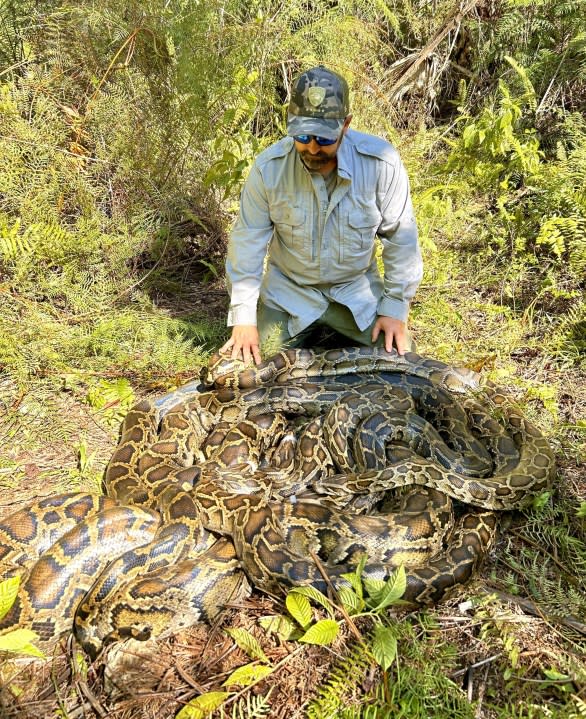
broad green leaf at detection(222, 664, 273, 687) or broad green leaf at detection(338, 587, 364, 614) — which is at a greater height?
broad green leaf at detection(338, 587, 364, 614)

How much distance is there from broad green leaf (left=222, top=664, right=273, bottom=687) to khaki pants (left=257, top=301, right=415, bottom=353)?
11.4 feet

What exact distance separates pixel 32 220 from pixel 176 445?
11.5 ft

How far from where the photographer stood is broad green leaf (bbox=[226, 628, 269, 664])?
344cm

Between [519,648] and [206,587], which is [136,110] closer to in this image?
[206,587]

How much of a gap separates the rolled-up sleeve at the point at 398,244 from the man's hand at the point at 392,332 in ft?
0.20

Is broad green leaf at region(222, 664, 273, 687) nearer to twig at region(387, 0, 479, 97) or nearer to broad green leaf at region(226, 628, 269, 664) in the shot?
broad green leaf at region(226, 628, 269, 664)

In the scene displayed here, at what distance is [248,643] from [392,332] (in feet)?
11.7

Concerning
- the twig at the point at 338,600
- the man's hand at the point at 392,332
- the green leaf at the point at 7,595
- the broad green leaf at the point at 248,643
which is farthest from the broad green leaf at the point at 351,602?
the man's hand at the point at 392,332

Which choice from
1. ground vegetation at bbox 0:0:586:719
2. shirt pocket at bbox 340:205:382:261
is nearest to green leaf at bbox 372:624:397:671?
ground vegetation at bbox 0:0:586:719

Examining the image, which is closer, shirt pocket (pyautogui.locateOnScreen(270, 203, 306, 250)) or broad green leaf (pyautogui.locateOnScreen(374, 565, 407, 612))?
broad green leaf (pyautogui.locateOnScreen(374, 565, 407, 612))

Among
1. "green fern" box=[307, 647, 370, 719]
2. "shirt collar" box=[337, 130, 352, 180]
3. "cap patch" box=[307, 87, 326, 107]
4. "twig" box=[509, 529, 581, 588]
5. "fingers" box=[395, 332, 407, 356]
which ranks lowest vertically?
"twig" box=[509, 529, 581, 588]

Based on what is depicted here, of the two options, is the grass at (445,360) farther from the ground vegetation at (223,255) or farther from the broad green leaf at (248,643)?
the broad green leaf at (248,643)

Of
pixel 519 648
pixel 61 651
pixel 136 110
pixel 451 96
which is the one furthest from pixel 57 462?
pixel 451 96

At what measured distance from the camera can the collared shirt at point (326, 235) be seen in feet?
18.2
